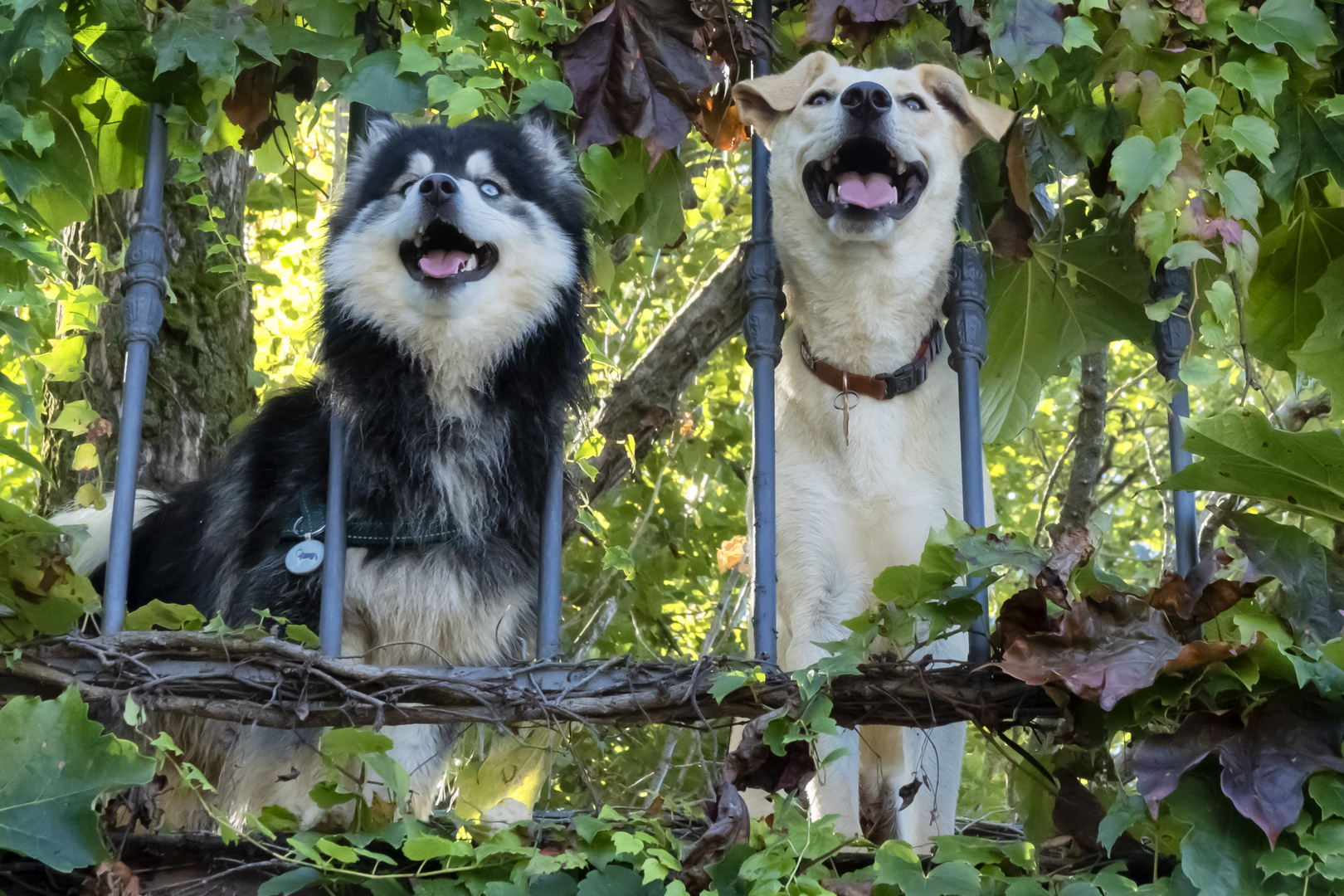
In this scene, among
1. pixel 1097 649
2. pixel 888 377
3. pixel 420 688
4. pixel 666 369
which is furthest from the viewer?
pixel 666 369

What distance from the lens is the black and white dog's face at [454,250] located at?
2627 millimetres

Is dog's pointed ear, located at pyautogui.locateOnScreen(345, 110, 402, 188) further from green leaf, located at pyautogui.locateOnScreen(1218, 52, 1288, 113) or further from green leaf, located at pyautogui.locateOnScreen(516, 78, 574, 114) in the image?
green leaf, located at pyautogui.locateOnScreen(1218, 52, 1288, 113)

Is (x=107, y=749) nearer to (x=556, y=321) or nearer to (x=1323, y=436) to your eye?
(x=556, y=321)

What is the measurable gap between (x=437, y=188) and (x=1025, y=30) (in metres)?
1.12

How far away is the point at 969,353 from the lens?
2275 millimetres

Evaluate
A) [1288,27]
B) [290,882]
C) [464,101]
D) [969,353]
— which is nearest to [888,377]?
[969,353]

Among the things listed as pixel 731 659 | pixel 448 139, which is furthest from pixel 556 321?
pixel 731 659

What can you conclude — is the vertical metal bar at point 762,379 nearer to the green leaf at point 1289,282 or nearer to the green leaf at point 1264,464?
the green leaf at point 1264,464

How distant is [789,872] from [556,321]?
1396mm

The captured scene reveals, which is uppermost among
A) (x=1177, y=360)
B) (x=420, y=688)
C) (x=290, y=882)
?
(x=1177, y=360)

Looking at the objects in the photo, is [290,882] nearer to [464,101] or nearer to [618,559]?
[464,101]

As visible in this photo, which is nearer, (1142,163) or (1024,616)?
(1024,616)

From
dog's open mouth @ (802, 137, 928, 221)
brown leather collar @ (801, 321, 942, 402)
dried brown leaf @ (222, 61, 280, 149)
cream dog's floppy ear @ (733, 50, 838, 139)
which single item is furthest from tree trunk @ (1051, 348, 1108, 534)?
dried brown leaf @ (222, 61, 280, 149)

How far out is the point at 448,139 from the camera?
9.18 feet
